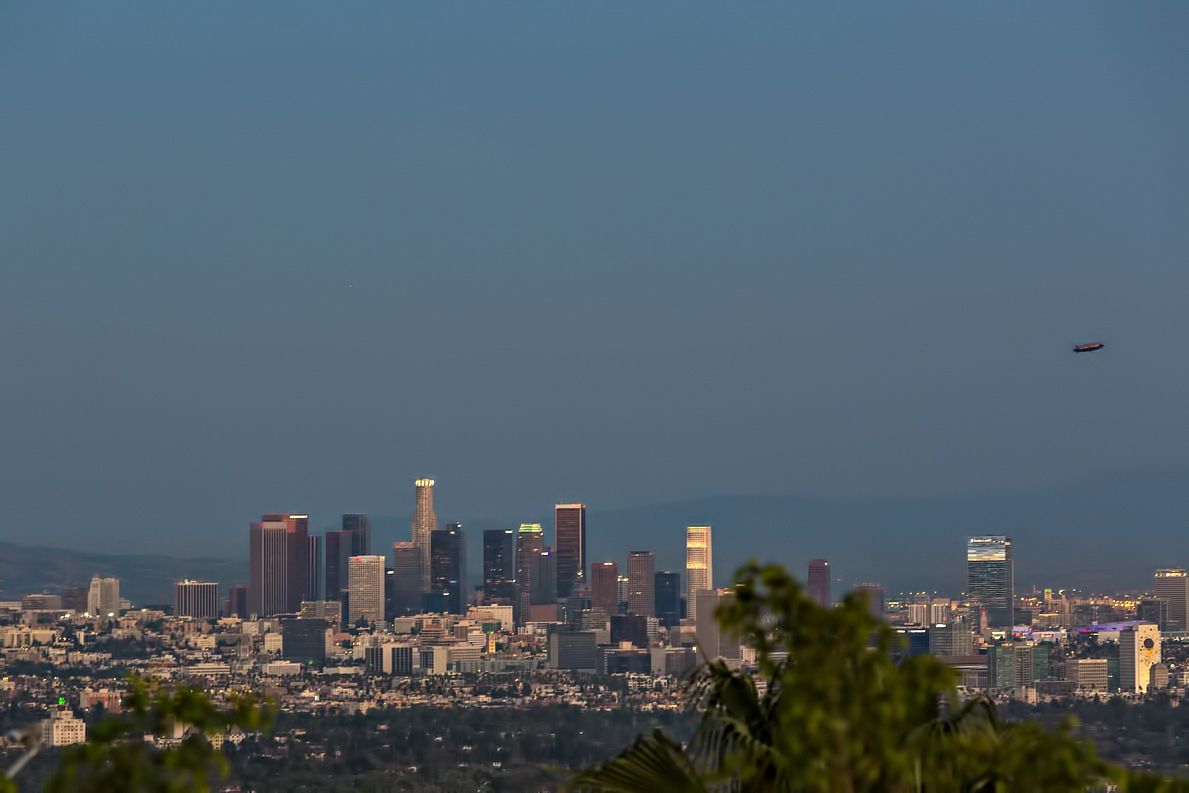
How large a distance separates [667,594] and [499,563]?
20507 mm

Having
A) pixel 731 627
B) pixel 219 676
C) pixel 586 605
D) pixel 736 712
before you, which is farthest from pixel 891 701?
pixel 586 605

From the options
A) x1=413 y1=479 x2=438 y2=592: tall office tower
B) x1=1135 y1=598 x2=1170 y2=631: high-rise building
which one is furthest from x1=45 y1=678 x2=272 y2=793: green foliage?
x1=413 y1=479 x2=438 y2=592: tall office tower

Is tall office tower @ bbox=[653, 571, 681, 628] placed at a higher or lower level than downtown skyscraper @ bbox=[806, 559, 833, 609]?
lower

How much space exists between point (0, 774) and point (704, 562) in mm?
135815

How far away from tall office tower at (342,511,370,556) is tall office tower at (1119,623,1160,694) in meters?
80.2

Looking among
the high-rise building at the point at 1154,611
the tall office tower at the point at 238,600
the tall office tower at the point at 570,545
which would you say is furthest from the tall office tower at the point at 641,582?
the high-rise building at the point at 1154,611

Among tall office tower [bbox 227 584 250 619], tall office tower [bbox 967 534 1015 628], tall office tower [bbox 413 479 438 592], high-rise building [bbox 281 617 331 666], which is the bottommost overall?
high-rise building [bbox 281 617 331 666]

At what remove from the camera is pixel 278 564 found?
134 meters

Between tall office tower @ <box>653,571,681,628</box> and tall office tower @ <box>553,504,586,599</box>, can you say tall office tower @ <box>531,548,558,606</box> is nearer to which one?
tall office tower @ <box>553,504,586,599</box>

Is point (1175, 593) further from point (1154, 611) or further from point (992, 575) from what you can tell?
point (992, 575)

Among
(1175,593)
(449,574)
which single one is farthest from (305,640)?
(1175,593)

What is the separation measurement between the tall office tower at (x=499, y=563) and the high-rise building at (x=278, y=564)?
1679cm

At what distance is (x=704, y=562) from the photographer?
138625mm

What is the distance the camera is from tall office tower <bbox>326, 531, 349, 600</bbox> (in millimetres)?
135625
